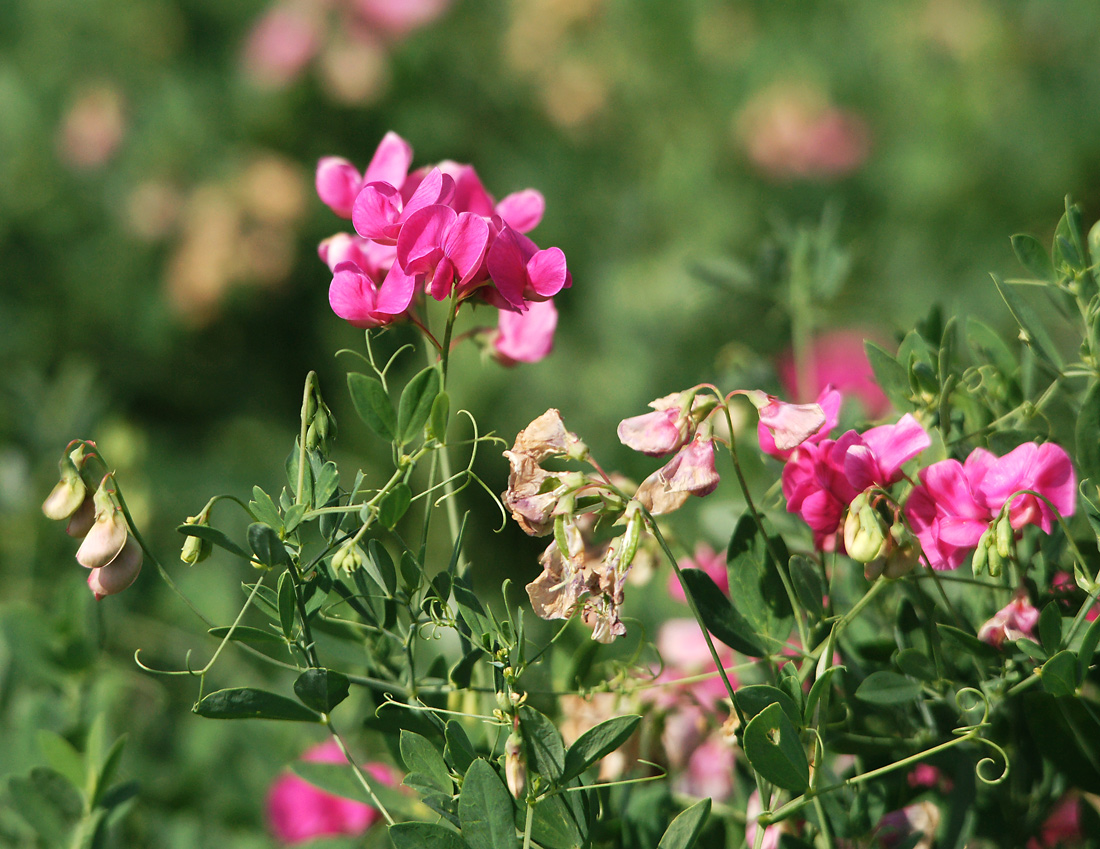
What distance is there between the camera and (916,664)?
1.76 ft

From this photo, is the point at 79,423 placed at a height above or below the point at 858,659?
below

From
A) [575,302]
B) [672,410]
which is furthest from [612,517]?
[575,302]

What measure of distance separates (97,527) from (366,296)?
0.18m

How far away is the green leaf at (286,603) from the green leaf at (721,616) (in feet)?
0.67

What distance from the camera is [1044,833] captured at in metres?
0.66

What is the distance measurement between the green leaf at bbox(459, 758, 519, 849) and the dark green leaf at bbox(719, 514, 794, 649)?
0.17 m

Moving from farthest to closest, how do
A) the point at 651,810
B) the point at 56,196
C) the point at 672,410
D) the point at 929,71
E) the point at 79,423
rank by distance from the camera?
the point at 929,71
the point at 56,196
the point at 79,423
the point at 651,810
the point at 672,410

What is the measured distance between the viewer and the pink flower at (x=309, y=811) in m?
0.86

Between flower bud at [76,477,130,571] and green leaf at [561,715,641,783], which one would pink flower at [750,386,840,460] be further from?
flower bud at [76,477,130,571]

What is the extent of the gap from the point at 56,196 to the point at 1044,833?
8.50 feet

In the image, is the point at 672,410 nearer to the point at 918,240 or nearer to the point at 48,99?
the point at 918,240

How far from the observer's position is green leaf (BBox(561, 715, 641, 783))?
1.59 ft

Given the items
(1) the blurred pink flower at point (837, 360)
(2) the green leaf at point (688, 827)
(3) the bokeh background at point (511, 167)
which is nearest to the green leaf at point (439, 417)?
(2) the green leaf at point (688, 827)

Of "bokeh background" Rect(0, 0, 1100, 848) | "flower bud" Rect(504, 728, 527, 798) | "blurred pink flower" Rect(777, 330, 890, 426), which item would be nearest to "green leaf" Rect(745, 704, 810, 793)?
"flower bud" Rect(504, 728, 527, 798)
